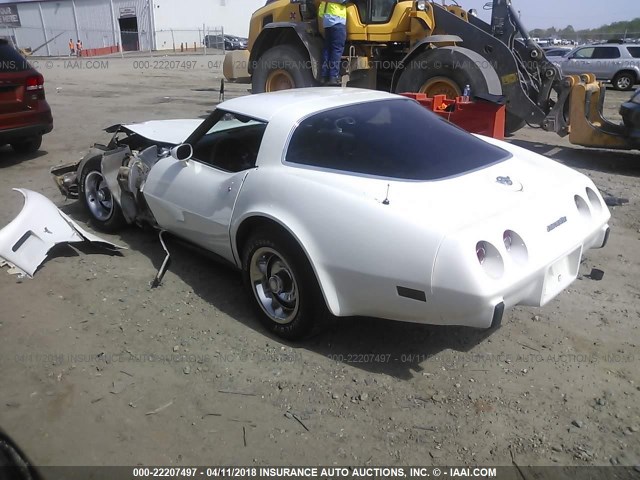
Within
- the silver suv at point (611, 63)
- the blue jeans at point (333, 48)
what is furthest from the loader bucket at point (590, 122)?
the silver suv at point (611, 63)

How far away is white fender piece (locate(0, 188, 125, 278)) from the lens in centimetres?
422

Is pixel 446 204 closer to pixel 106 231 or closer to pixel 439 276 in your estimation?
pixel 439 276

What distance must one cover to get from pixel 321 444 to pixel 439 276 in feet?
3.25

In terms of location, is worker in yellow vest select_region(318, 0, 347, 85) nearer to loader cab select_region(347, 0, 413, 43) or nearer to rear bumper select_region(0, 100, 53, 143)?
loader cab select_region(347, 0, 413, 43)

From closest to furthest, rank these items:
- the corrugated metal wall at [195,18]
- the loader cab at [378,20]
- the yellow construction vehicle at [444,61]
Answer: the yellow construction vehicle at [444,61] → the loader cab at [378,20] → the corrugated metal wall at [195,18]

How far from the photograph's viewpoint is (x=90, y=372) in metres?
3.19

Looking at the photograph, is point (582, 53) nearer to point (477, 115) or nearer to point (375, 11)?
point (375, 11)

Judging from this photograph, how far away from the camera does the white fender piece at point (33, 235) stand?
166 inches

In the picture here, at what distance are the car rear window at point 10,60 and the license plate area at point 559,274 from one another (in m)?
7.45

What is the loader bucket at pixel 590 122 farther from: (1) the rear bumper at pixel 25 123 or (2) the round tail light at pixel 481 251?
(1) the rear bumper at pixel 25 123

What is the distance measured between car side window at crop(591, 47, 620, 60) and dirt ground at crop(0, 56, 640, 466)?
17.7 m

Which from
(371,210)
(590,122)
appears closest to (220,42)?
(590,122)

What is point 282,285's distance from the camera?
3398 millimetres

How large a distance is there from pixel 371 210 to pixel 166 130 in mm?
3171
